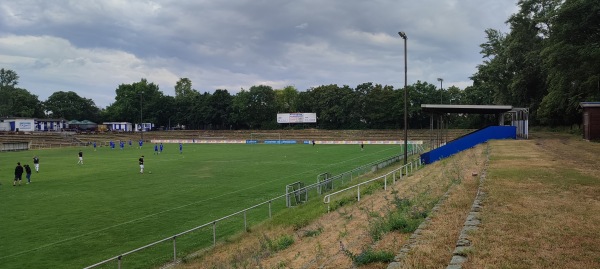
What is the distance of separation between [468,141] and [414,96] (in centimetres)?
7501

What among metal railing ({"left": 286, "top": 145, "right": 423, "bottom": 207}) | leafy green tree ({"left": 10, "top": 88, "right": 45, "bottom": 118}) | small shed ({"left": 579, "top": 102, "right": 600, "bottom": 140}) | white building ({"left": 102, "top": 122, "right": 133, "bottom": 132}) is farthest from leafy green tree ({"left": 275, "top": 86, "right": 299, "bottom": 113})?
small shed ({"left": 579, "top": 102, "right": 600, "bottom": 140})

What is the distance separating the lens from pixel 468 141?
36562mm

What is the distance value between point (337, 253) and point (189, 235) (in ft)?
26.4

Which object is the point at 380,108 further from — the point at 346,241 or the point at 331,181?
the point at 346,241

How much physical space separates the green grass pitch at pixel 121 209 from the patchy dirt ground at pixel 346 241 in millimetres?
2000

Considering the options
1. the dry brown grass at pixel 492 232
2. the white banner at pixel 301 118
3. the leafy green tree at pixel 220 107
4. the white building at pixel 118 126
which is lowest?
the dry brown grass at pixel 492 232

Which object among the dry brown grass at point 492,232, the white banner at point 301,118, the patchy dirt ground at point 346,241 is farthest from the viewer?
the white banner at point 301,118

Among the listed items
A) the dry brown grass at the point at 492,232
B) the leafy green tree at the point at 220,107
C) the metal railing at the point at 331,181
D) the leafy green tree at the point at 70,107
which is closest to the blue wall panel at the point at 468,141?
the metal railing at the point at 331,181

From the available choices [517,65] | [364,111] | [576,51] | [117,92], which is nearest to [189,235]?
[576,51]

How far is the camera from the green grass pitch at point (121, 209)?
44.0 ft

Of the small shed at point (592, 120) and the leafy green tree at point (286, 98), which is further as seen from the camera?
the leafy green tree at point (286, 98)

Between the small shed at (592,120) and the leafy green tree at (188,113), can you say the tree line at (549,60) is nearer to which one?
the small shed at (592,120)

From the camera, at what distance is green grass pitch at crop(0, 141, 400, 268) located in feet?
44.0

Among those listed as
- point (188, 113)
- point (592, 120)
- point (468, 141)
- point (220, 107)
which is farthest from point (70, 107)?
point (592, 120)
